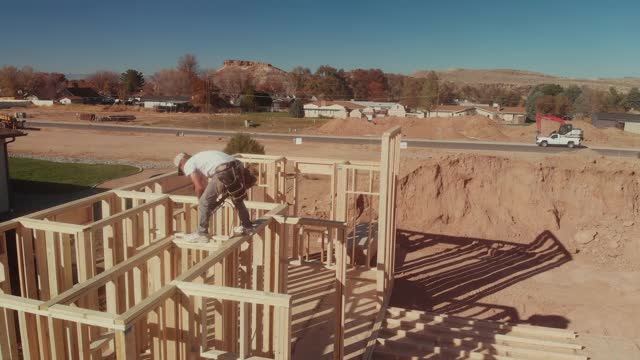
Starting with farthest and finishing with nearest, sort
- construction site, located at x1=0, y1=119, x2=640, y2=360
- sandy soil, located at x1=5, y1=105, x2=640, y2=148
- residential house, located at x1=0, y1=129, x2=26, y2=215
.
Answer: sandy soil, located at x1=5, y1=105, x2=640, y2=148
residential house, located at x1=0, y1=129, x2=26, y2=215
construction site, located at x1=0, y1=119, x2=640, y2=360

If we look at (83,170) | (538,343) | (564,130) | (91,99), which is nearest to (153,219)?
(538,343)

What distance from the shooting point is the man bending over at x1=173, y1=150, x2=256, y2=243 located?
20.1 feet

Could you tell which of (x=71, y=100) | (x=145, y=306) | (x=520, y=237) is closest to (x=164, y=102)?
(x=71, y=100)

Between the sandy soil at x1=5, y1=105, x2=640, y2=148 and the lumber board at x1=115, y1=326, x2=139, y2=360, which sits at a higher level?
the lumber board at x1=115, y1=326, x2=139, y2=360

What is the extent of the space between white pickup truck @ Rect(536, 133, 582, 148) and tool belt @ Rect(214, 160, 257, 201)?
125 ft

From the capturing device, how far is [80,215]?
9.23 m

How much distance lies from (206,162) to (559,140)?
1516 inches

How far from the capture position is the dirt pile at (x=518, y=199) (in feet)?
56.0

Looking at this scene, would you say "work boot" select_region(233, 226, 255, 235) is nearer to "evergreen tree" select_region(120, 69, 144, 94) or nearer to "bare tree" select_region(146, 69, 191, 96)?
"bare tree" select_region(146, 69, 191, 96)

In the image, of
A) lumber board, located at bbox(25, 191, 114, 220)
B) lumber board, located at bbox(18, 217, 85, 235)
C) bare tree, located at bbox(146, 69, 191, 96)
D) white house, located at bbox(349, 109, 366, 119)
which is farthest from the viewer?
bare tree, located at bbox(146, 69, 191, 96)

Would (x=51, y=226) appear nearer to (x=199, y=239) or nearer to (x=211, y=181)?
(x=199, y=239)

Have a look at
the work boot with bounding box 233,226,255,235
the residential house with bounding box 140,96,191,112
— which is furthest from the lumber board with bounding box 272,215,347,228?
the residential house with bounding box 140,96,191,112

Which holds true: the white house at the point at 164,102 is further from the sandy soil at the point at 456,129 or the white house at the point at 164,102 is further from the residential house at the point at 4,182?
the residential house at the point at 4,182

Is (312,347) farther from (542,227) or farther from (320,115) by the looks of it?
(320,115)
